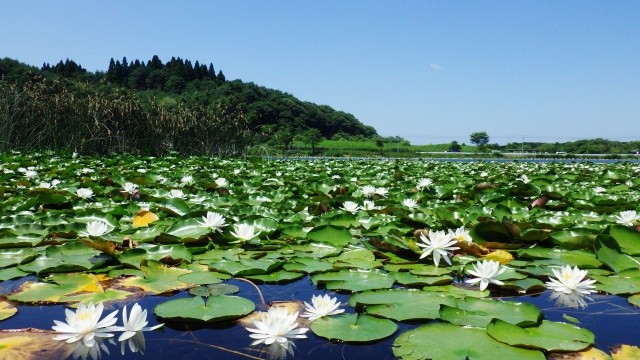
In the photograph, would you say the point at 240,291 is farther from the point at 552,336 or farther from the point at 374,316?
the point at 552,336

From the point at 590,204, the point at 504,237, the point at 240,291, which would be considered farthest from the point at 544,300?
the point at 590,204

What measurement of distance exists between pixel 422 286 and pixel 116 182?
9.81ft

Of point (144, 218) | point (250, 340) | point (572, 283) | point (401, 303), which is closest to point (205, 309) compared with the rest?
point (250, 340)

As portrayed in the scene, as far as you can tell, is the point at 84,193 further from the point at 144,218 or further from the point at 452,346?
the point at 452,346

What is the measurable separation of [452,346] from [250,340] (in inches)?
16.2

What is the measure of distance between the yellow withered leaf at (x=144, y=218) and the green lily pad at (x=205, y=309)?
45.8 inches

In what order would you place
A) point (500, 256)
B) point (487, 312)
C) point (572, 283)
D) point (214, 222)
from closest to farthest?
1. point (487, 312)
2. point (572, 283)
3. point (500, 256)
4. point (214, 222)

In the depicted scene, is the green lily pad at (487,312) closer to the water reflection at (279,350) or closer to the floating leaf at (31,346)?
the water reflection at (279,350)

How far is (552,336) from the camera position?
99cm

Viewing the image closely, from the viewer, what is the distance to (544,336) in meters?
0.99

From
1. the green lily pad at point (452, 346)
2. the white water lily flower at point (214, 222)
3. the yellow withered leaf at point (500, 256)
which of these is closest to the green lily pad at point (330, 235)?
the white water lily flower at point (214, 222)

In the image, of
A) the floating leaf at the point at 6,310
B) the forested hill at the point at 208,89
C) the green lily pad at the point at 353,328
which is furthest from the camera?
the forested hill at the point at 208,89

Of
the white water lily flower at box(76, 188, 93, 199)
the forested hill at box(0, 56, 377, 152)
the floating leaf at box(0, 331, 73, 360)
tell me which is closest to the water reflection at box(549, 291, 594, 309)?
the floating leaf at box(0, 331, 73, 360)

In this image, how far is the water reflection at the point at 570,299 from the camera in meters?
1.25
